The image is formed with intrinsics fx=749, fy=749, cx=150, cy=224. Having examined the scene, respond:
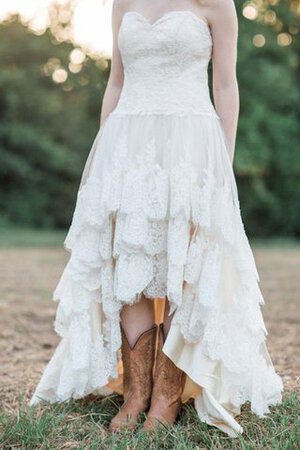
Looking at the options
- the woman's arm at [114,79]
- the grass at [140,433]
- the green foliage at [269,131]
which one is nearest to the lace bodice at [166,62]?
the woman's arm at [114,79]

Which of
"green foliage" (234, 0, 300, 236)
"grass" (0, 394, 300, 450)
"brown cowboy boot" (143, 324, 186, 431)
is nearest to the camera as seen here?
"grass" (0, 394, 300, 450)

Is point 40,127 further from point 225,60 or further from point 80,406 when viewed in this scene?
point 225,60

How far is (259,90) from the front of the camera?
60.1 feet

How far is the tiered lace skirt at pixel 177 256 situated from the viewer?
9.05ft

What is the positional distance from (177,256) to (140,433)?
2.16 feet

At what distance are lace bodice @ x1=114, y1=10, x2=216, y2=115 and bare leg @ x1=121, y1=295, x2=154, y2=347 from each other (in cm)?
75

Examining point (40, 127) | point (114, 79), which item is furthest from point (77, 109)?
point (114, 79)

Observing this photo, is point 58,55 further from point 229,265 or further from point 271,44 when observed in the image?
point 229,265

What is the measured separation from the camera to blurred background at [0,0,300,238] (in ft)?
59.1

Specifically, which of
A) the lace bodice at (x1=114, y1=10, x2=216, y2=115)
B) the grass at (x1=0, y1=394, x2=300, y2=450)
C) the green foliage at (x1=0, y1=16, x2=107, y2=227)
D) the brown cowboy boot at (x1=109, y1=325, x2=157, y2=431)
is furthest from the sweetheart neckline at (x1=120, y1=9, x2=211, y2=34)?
the green foliage at (x1=0, y1=16, x2=107, y2=227)

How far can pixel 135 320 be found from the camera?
2930mm

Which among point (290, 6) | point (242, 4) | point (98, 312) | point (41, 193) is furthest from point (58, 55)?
point (98, 312)

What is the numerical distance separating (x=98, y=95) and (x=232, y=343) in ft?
55.6

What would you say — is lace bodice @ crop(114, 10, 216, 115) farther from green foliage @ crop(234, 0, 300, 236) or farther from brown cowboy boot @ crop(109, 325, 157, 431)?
green foliage @ crop(234, 0, 300, 236)
